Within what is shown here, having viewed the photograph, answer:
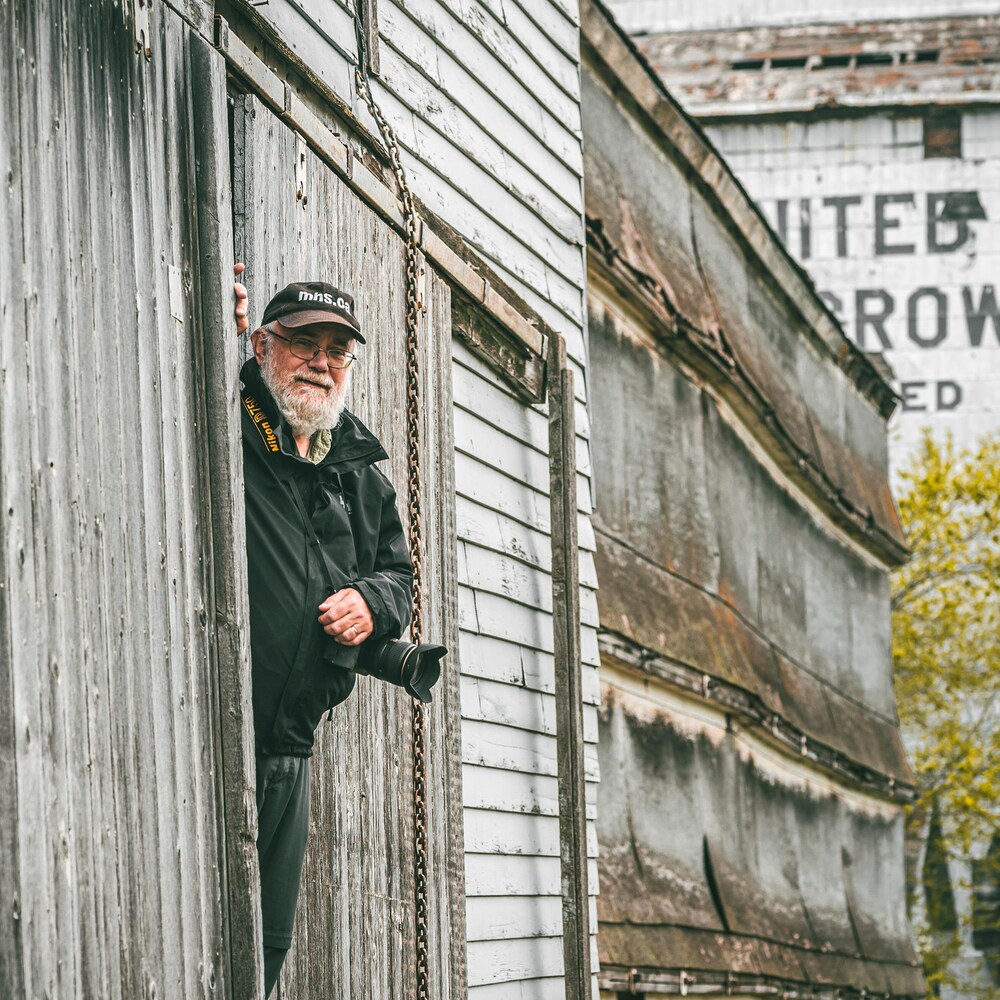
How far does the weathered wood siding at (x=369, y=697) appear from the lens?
4.96m

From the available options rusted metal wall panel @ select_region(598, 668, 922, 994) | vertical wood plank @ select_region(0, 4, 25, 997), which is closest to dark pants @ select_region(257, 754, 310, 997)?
vertical wood plank @ select_region(0, 4, 25, 997)

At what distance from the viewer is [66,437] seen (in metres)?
3.63

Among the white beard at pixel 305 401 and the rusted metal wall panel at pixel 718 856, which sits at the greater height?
the white beard at pixel 305 401

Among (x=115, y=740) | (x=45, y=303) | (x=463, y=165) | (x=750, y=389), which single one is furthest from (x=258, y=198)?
(x=750, y=389)

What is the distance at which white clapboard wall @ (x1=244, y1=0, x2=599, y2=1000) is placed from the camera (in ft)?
22.7

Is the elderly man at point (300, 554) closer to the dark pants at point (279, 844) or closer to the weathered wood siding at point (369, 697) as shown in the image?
the dark pants at point (279, 844)

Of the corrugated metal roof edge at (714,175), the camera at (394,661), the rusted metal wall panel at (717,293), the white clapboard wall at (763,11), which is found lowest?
the camera at (394,661)

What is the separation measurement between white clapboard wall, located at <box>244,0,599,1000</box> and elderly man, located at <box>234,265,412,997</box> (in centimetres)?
183

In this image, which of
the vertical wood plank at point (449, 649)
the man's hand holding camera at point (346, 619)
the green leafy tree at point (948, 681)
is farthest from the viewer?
the green leafy tree at point (948, 681)

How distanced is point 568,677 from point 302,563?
3448mm

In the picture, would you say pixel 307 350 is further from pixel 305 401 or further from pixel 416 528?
pixel 416 528

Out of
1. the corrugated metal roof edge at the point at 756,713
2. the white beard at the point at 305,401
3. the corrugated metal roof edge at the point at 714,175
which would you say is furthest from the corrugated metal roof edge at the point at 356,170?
the corrugated metal roof edge at the point at 714,175

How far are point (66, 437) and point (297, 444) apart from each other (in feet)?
3.35

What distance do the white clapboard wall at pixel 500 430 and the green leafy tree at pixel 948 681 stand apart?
62.5 feet
